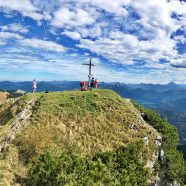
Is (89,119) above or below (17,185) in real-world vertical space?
above

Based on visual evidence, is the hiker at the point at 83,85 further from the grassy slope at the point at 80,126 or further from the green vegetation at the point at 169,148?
the green vegetation at the point at 169,148

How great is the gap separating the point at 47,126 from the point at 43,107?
5.21 meters

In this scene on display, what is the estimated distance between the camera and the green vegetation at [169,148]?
183 feet

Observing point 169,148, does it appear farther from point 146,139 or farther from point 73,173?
point 73,173

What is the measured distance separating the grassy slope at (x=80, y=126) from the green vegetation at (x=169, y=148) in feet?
16.1

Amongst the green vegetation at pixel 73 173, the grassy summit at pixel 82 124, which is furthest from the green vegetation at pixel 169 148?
the green vegetation at pixel 73 173

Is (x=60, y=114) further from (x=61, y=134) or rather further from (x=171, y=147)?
(x=171, y=147)

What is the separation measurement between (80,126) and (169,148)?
1847cm

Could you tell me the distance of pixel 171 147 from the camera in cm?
6241

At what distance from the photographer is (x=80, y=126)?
52.0 metres

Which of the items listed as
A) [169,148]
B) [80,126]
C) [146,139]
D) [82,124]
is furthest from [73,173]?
[169,148]

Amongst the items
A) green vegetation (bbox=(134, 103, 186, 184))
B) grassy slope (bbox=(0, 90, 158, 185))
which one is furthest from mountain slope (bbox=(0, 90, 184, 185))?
green vegetation (bbox=(134, 103, 186, 184))

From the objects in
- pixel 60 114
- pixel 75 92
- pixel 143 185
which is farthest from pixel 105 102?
pixel 143 185

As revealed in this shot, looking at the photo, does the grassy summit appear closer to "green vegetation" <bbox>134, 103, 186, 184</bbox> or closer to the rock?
the rock
